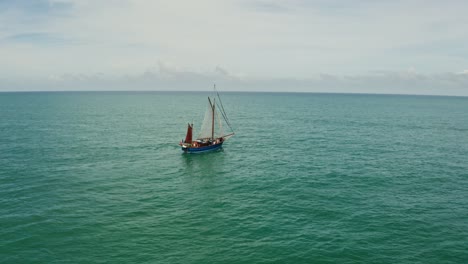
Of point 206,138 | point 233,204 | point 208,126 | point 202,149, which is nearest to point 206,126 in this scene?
point 208,126

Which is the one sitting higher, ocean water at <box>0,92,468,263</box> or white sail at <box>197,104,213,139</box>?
white sail at <box>197,104,213,139</box>

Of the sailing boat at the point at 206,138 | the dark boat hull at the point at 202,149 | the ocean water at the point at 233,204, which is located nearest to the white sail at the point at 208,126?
the sailing boat at the point at 206,138

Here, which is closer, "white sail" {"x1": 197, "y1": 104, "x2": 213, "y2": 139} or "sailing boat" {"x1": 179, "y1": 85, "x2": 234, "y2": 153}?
"sailing boat" {"x1": 179, "y1": 85, "x2": 234, "y2": 153}

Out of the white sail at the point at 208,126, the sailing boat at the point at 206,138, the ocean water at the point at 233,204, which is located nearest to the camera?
the ocean water at the point at 233,204

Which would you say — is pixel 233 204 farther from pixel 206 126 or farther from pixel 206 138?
pixel 206 138

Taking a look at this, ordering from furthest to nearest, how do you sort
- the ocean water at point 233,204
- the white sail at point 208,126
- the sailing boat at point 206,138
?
the white sail at point 208,126
the sailing boat at point 206,138
the ocean water at point 233,204

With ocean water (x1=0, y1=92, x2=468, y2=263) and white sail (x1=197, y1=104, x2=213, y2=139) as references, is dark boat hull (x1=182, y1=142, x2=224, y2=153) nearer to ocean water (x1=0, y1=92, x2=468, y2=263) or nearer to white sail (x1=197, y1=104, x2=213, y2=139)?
ocean water (x1=0, y1=92, x2=468, y2=263)

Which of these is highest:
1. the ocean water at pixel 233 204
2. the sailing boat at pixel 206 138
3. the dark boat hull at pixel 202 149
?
the sailing boat at pixel 206 138

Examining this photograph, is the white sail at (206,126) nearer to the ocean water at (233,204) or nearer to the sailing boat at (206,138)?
the sailing boat at (206,138)

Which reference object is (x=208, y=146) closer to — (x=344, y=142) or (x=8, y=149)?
(x=344, y=142)

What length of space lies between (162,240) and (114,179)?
86.6ft

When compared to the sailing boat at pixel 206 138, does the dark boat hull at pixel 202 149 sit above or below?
below

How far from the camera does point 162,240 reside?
36.9 m

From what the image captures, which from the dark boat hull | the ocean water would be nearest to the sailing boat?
the dark boat hull
